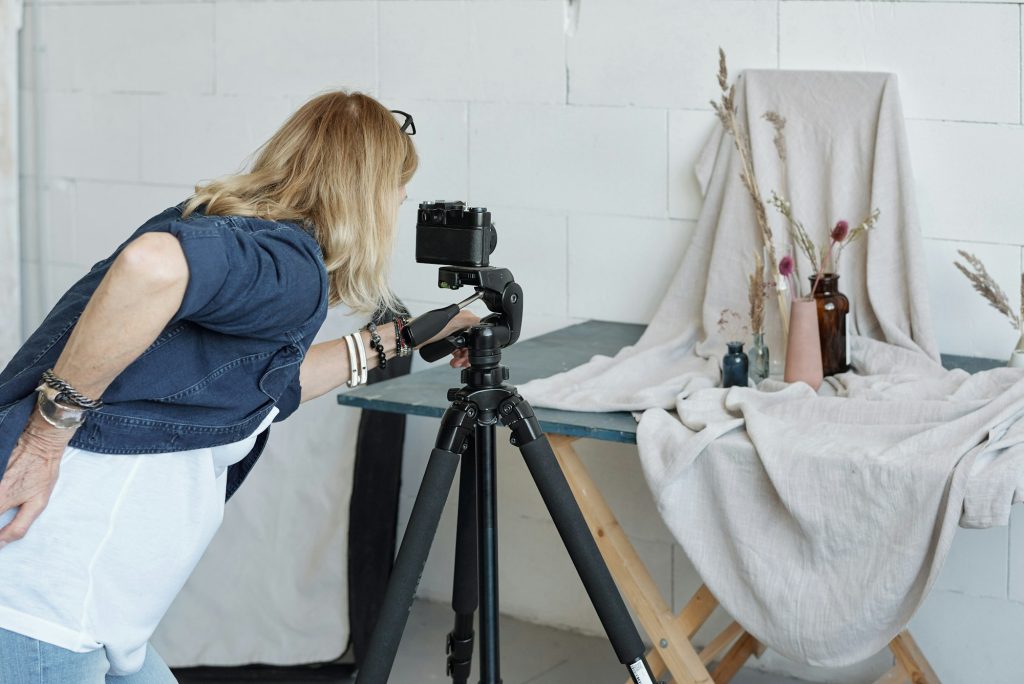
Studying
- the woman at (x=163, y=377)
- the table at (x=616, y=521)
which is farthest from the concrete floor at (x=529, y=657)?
the woman at (x=163, y=377)

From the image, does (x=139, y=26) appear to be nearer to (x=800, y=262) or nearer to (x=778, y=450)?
(x=800, y=262)

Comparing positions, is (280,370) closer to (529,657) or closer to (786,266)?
(786,266)

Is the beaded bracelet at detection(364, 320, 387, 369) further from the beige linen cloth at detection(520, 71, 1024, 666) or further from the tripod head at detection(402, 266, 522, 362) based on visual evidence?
the beige linen cloth at detection(520, 71, 1024, 666)

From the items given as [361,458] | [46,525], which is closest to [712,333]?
[361,458]

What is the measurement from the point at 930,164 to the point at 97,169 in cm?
232

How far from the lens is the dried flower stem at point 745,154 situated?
2.27 m

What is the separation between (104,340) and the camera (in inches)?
48.0

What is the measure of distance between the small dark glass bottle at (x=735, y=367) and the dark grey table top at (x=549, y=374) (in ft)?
0.77

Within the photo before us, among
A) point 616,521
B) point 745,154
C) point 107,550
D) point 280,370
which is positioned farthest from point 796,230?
point 107,550

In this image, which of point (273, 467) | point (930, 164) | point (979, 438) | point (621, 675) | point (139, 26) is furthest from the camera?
point (139, 26)

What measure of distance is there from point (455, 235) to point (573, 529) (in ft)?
1.47

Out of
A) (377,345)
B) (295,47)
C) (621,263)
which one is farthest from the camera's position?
(295,47)

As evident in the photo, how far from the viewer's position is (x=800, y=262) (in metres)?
2.37

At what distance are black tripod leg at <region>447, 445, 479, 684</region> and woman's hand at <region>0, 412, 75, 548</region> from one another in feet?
2.00
